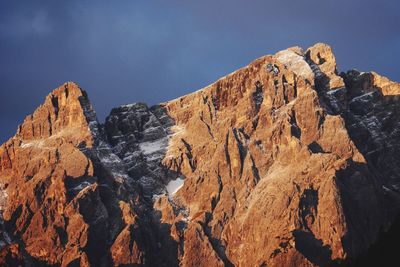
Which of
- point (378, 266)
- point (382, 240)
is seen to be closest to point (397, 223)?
point (382, 240)

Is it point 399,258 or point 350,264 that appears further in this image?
point 350,264

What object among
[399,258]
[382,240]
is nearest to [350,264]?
[382,240]

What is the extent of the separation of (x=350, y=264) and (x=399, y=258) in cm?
1367

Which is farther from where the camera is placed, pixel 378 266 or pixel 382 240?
pixel 382 240

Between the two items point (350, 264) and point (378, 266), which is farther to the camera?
point (350, 264)

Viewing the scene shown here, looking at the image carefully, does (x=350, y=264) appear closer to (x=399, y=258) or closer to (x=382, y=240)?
(x=382, y=240)

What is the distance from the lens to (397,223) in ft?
427

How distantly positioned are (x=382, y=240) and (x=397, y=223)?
12.0 feet

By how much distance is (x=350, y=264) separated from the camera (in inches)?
5133

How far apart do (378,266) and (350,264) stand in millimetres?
11842

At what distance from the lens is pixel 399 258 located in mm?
117375

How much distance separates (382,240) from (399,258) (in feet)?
34.6

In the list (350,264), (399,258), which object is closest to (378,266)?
(399,258)

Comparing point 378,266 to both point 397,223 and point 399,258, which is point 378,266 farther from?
point 397,223
